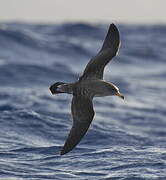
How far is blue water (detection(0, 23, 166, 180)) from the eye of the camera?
32.1 ft

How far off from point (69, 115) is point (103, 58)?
5.80 metres

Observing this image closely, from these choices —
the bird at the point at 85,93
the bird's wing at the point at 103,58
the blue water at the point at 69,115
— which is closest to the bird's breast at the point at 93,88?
the bird at the point at 85,93

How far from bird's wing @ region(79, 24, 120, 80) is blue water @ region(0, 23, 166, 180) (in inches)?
53.3

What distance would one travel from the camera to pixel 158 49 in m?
30.8

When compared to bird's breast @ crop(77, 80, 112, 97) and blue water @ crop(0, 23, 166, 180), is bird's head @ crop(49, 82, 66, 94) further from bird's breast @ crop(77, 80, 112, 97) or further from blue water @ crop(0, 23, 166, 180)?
blue water @ crop(0, 23, 166, 180)

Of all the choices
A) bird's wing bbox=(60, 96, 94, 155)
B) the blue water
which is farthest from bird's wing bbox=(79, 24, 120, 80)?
the blue water

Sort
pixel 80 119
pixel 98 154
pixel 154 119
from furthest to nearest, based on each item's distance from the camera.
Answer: pixel 154 119 → pixel 98 154 → pixel 80 119

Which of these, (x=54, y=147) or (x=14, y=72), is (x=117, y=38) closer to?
(x=54, y=147)

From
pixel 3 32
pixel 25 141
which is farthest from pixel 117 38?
pixel 3 32

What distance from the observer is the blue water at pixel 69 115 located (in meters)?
9.79

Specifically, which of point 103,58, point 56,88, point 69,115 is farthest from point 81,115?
point 69,115

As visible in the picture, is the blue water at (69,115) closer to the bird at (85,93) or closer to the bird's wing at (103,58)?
the bird at (85,93)

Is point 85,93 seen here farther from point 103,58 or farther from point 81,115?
point 103,58

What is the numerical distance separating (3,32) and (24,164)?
16362 mm
